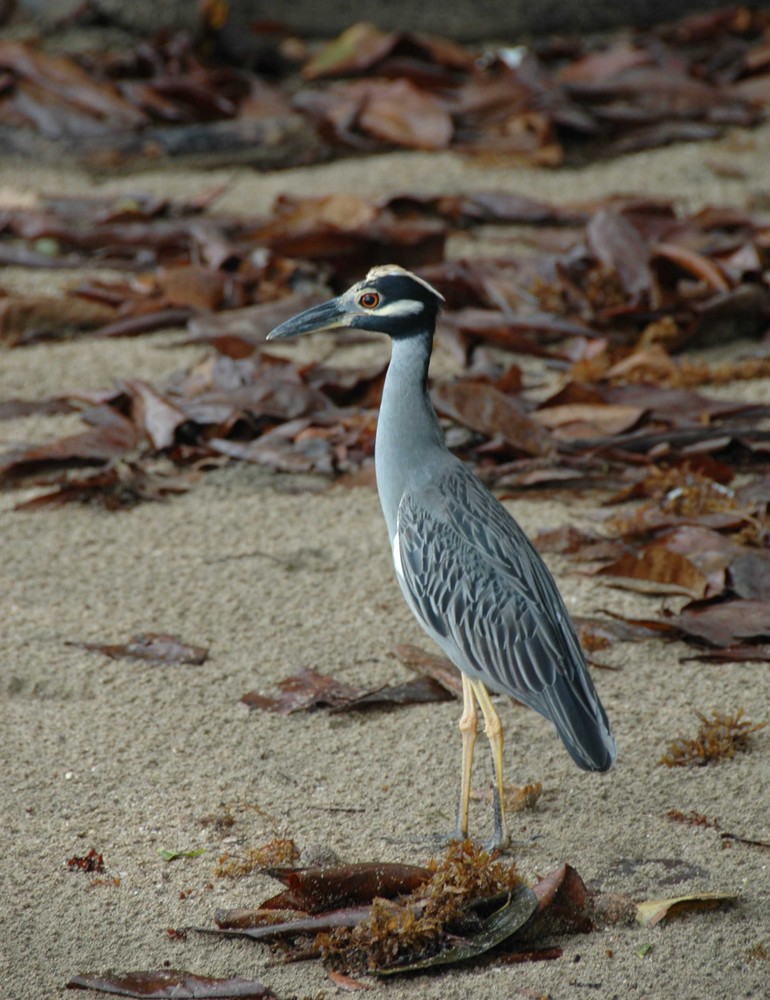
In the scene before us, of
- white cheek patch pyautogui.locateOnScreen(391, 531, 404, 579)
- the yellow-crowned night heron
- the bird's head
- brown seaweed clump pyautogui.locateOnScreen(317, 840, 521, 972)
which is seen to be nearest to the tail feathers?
the yellow-crowned night heron

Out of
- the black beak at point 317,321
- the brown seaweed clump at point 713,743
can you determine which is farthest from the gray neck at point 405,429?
the brown seaweed clump at point 713,743

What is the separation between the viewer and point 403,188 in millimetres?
7836

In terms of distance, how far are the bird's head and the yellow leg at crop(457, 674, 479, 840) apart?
40.1 inches

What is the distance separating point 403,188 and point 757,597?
4465 mm

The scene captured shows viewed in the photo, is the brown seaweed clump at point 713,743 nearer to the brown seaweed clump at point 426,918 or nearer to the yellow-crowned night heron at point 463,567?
the yellow-crowned night heron at point 463,567

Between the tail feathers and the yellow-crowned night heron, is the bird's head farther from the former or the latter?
the tail feathers

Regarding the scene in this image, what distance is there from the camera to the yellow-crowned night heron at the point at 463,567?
3.21 m

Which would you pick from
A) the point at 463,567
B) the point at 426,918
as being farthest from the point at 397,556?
the point at 426,918

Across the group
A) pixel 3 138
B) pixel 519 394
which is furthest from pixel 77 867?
pixel 3 138

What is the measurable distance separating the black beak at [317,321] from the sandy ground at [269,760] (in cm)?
98

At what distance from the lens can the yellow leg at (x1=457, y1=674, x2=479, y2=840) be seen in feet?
10.5

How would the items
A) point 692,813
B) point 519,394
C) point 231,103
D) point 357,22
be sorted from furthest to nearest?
point 357,22 → point 231,103 → point 519,394 → point 692,813

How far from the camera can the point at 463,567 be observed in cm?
344

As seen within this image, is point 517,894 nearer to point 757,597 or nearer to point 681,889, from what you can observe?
point 681,889
